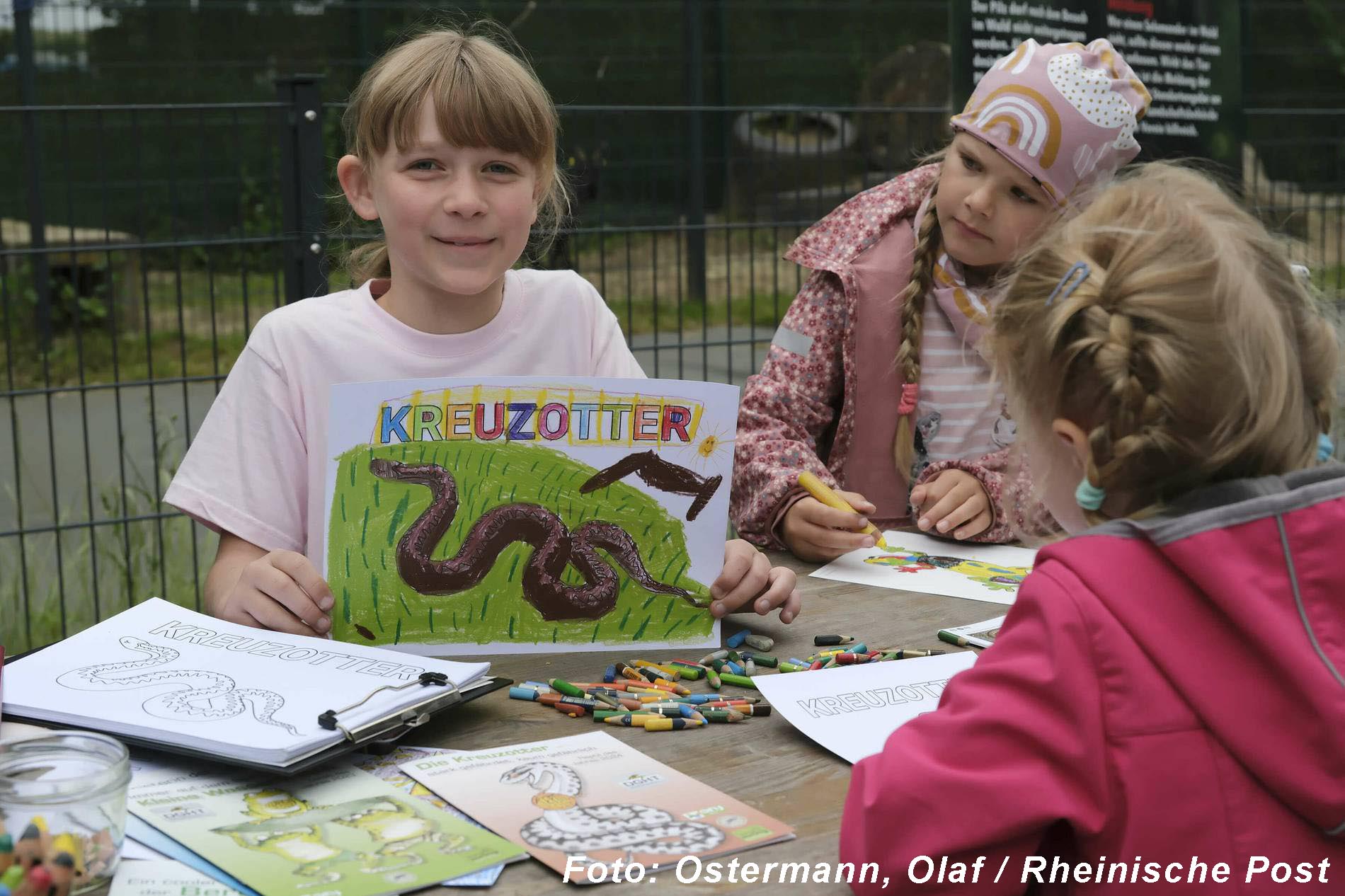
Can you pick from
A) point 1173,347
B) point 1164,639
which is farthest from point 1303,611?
point 1173,347

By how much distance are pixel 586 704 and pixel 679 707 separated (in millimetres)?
96

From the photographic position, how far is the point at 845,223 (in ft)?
8.36

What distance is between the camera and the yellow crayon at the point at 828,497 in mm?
2029

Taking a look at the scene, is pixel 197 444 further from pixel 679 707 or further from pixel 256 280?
pixel 256 280

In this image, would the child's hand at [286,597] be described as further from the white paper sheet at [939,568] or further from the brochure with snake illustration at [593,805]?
the white paper sheet at [939,568]

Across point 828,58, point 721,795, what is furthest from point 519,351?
point 828,58

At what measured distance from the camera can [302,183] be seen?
350cm

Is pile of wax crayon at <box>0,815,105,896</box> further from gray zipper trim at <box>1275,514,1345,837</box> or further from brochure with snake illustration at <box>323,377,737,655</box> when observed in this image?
gray zipper trim at <box>1275,514,1345,837</box>

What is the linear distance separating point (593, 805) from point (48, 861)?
0.42m

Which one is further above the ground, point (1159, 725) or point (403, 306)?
point (403, 306)

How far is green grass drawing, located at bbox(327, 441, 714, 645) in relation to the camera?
161 centimetres

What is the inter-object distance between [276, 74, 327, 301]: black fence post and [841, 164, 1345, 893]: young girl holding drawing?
2671mm

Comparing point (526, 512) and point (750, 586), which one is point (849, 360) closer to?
point (750, 586)

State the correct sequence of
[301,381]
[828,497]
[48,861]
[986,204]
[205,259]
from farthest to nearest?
[205,259] < [986,204] < [828,497] < [301,381] < [48,861]
